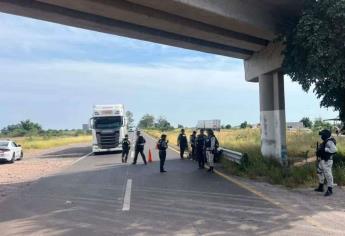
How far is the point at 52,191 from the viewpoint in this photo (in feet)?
46.3

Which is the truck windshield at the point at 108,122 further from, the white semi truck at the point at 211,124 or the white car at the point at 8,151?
the white semi truck at the point at 211,124

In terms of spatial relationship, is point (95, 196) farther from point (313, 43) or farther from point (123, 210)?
point (313, 43)

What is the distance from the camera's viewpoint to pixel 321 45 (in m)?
13.7

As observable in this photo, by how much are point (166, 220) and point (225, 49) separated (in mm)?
14521

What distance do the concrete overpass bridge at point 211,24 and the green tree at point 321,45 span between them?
1.92 m

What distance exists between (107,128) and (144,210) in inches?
936

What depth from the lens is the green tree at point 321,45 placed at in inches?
539

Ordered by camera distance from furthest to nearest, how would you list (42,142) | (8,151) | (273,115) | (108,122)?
(42,142) < (108,122) < (8,151) < (273,115)

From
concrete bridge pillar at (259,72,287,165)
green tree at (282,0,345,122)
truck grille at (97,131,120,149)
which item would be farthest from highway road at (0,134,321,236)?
truck grille at (97,131,120,149)

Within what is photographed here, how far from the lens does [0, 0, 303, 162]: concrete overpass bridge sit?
47.2ft

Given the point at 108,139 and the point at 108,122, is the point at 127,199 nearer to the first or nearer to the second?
the point at 108,139

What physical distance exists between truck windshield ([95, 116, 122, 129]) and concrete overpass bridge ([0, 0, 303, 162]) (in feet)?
41.8

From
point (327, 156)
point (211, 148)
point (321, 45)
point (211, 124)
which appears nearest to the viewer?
point (327, 156)

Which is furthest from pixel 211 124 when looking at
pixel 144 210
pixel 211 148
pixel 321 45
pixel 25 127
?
pixel 25 127
